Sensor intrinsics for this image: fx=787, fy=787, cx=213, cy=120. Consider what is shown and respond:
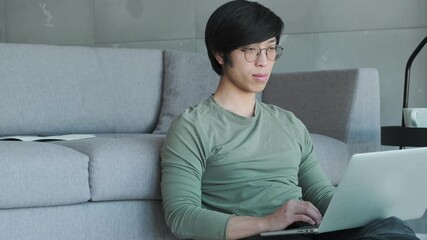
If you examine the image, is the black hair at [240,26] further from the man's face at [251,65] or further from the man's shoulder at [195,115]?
the man's shoulder at [195,115]

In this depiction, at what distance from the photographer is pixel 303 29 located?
12.9 ft

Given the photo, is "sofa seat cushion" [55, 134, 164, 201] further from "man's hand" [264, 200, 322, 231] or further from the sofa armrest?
the sofa armrest

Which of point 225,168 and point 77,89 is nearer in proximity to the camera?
point 225,168

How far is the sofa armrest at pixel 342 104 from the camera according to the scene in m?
3.12

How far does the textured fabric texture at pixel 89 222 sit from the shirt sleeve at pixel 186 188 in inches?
16.2

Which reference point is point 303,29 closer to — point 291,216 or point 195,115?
point 195,115

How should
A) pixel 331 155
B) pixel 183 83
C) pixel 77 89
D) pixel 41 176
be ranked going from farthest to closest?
pixel 183 83, pixel 77 89, pixel 331 155, pixel 41 176

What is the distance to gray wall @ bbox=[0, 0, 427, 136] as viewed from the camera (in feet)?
12.3

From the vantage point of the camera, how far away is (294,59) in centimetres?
397

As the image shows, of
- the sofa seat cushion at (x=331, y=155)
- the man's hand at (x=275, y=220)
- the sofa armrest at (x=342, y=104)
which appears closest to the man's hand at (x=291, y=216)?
the man's hand at (x=275, y=220)

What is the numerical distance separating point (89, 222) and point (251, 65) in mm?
683

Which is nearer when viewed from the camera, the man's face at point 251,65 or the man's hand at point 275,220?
the man's hand at point 275,220

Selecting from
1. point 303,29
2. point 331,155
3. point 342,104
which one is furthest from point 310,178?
point 303,29

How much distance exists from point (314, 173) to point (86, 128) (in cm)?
150
